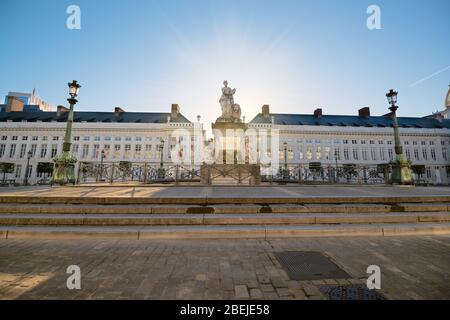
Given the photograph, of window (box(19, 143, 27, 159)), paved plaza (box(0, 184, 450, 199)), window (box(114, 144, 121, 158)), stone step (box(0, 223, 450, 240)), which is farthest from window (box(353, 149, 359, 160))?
window (box(19, 143, 27, 159))

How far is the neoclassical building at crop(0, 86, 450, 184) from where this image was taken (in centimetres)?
4997

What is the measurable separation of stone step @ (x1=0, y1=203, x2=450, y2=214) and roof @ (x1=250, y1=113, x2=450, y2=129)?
161ft

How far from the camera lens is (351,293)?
7.99 feet

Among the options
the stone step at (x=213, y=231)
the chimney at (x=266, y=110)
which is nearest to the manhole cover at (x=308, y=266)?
the stone step at (x=213, y=231)

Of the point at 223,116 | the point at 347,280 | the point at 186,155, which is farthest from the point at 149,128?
the point at 347,280

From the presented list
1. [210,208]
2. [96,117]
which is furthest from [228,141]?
[96,117]

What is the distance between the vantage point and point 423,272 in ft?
9.67

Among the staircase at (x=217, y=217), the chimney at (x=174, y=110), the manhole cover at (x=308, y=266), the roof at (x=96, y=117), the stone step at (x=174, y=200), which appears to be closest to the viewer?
the manhole cover at (x=308, y=266)

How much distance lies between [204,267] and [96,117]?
65.3 metres

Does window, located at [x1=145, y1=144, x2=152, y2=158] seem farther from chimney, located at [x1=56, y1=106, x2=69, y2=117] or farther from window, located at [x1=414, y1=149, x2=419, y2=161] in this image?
window, located at [x1=414, y1=149, x2=419, y2=161]

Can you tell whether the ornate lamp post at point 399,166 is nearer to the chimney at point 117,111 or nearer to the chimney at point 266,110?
the chimney at point 266,110

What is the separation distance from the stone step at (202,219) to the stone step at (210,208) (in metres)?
0.20

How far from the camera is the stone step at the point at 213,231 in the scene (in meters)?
4.50

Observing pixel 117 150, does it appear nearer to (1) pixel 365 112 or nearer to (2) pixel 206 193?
(2) pixel 206 193
